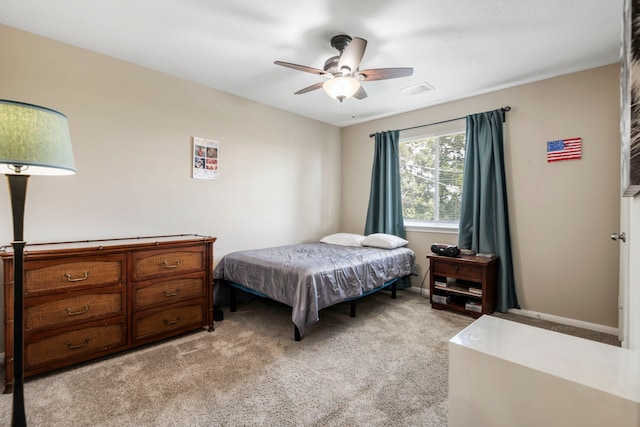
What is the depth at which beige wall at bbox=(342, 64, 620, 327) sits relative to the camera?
109 inches

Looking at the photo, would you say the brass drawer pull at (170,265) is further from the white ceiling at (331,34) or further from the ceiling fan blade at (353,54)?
the ceiling fan blade at (353,54)

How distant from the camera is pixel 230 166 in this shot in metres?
3.57

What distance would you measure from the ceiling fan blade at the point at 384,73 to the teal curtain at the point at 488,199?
5.40 feet

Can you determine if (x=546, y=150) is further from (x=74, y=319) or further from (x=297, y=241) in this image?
(x=74, y=319)

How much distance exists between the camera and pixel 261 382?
6.48ft

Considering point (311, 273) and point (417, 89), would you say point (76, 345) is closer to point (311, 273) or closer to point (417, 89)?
point (311, 273)

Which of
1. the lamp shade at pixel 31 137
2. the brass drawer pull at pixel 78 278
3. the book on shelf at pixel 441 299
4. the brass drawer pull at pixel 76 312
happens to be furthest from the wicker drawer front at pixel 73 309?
the book on shelf at pixel 441 299

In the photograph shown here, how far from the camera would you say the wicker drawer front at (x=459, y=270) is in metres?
3.16

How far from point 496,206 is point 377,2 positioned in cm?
251

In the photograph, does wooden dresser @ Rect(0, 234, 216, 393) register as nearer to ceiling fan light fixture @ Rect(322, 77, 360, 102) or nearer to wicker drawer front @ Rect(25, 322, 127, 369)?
Answer: wicker drawer front @ Rect(25, 322, 127, 369)

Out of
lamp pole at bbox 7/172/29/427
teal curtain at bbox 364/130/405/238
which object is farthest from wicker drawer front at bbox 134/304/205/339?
teal curtain at bbox 364/130/405/238

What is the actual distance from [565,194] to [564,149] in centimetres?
46

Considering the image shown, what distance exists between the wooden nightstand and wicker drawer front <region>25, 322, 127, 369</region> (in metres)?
3.13

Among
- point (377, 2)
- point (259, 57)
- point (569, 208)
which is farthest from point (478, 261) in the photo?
point (259, 57)
